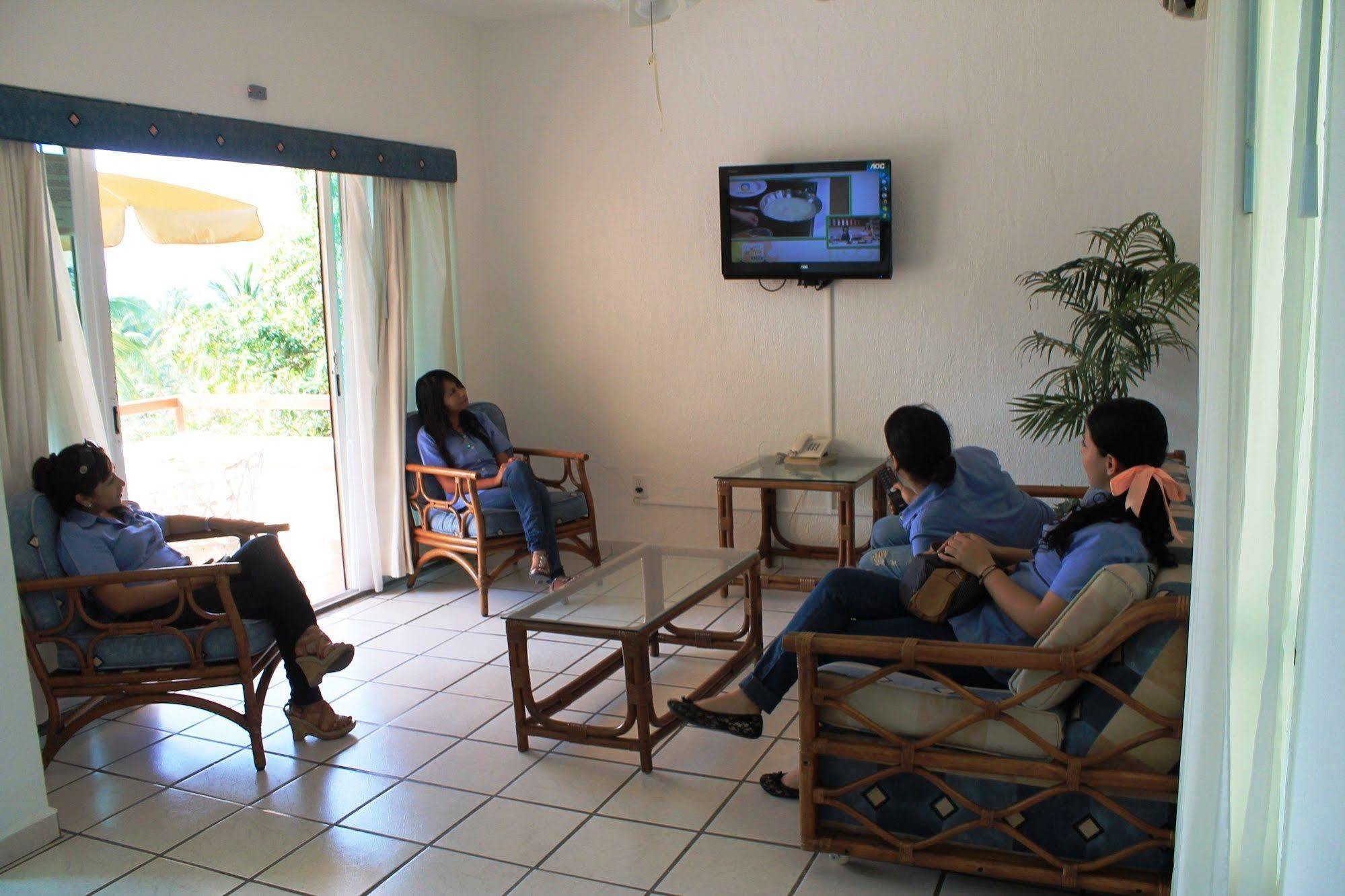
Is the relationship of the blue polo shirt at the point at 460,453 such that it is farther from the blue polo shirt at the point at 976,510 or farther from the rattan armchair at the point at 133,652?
the blue polo shirt at the point at 976,510

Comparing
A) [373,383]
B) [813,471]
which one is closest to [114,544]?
[373,383]

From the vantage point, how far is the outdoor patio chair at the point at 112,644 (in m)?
3.07

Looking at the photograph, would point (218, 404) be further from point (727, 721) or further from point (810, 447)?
point (727, 721)

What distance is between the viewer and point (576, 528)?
497cm

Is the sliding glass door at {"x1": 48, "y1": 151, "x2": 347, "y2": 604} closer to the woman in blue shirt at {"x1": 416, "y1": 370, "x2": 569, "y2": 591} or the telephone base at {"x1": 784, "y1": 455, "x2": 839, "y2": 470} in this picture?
the woman in blue shirt at {"x1": 416, "y1": 370, "x2": 569, "y2": 591}

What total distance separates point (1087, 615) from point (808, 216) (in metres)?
2.93

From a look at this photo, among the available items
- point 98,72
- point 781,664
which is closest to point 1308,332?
point 781,664

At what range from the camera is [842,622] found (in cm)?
282

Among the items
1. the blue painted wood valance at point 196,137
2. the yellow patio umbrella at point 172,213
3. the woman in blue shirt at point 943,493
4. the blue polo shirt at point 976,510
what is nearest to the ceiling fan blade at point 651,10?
the woman in blue shirt at point 943,493

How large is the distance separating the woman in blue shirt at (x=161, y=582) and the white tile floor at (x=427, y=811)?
0.74 ft

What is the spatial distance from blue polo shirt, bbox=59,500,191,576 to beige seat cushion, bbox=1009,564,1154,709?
256cm

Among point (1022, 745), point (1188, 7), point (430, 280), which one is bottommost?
point (1022, 745)

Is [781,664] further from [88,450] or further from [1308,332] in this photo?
[88,450]

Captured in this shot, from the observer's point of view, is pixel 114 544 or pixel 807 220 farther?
pixel 807 220
